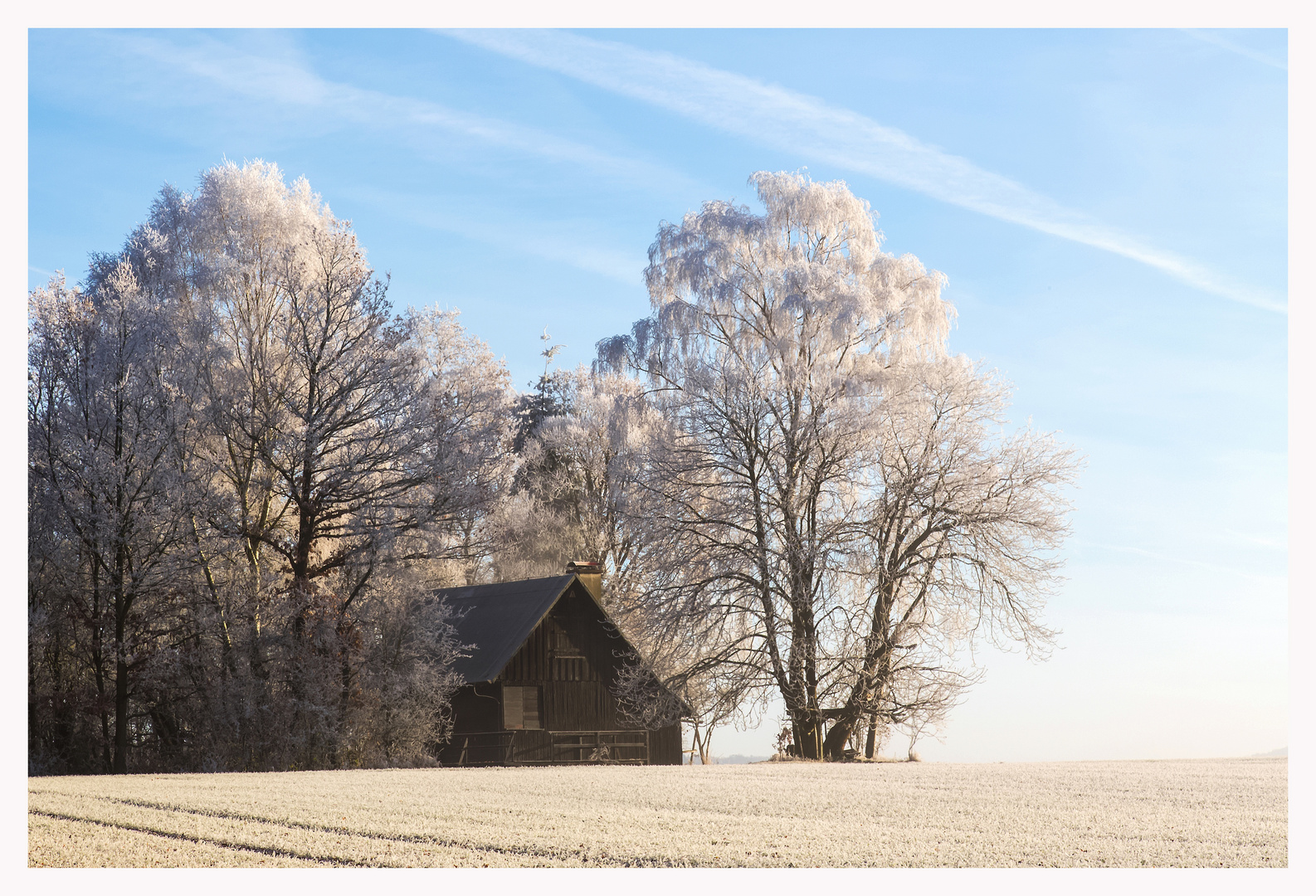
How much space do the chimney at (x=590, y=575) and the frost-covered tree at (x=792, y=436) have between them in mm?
4402

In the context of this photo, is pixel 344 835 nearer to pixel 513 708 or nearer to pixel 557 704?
pixel 513 708

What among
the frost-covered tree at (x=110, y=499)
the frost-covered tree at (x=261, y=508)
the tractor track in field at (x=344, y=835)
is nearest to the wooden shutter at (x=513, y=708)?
the frost-covered tree at (x=261, y=508)

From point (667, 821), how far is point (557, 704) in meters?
17.0

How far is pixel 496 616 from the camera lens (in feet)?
94.9

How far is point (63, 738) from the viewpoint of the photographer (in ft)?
75.8

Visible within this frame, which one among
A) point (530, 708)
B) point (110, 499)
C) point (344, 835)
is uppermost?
point (110, 499)

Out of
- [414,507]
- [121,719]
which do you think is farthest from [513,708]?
[121,719]

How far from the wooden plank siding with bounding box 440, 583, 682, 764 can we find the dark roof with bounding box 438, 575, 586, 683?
0.99 feet

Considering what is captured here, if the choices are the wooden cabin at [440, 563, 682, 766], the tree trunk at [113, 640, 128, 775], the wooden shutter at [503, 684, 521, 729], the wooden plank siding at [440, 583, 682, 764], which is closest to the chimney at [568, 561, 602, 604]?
the wooden cabin at [440, 563, 682, 766]

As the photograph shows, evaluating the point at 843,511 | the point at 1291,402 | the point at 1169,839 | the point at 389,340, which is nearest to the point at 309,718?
the point at 389,340

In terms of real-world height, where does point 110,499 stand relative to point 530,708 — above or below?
above

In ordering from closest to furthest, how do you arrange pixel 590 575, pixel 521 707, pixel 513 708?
pixel 513 708
pixel 521 707
pixel 590 575

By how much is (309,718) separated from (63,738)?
18.7 ft
